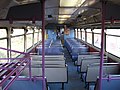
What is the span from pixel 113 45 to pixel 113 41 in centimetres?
15

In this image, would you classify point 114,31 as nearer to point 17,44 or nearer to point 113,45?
point 113,45

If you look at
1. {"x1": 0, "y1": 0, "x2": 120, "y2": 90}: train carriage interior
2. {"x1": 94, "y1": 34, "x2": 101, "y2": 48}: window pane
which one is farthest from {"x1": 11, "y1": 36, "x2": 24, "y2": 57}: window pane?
{"x1": 94, "y1": 34, "x2": 101, "y2": 48}: window pane

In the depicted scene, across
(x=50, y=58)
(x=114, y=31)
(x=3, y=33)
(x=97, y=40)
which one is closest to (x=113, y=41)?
(x=114, y=31)

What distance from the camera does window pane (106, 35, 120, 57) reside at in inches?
316

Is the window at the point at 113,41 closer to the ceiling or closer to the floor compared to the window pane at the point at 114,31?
closer to the floor

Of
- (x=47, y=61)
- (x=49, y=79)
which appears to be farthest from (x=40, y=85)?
(x=47, y=61)

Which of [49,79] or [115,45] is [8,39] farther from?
[115,45]

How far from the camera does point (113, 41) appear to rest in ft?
28.1

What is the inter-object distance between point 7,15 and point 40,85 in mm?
1717

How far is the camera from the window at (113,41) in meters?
7.98

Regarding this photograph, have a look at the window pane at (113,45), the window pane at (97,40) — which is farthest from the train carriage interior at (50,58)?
the window pane at (97,40)

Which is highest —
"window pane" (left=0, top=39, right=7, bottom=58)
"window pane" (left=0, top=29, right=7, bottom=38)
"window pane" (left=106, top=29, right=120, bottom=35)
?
"window pane" (left=106, top=29, right=120, bottom=35)

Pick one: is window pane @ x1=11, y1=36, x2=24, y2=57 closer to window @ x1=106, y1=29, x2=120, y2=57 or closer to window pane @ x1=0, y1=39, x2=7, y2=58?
window pane @ x1=0, y1=39, x2=7, y2=58

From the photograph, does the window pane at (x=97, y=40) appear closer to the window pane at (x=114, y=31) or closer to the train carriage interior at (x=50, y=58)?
the train carriage interior at (x=50, y=58)
